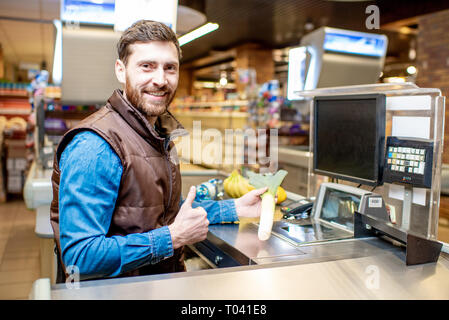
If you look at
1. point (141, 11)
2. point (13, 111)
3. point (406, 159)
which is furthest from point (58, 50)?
point (13, 111)

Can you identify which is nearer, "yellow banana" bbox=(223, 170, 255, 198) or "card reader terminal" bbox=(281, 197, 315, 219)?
"card reader terminal" bbox=(281, 197, 315, 219)

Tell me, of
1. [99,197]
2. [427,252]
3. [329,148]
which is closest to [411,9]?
[329,148]

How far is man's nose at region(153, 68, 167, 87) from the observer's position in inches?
52.6

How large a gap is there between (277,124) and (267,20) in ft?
10.5

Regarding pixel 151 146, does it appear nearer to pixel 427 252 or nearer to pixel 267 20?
pixel 427 252

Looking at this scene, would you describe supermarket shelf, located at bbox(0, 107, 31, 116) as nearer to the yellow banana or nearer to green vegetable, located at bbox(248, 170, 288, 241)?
the yellow banana

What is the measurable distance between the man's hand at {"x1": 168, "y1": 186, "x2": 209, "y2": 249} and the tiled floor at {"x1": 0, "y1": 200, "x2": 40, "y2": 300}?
1560mm

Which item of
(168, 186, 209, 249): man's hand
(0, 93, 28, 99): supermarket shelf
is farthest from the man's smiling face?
(0, 93, 28, 99): supermarket shelf

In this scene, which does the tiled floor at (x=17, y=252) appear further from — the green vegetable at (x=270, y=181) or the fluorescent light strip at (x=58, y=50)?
the green vegetable at (x=270, y=181)

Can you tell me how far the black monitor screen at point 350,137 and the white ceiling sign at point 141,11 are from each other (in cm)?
111

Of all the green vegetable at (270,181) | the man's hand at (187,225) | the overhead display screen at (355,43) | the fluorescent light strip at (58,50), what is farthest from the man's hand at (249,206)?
the overhead display screen at (355,43)

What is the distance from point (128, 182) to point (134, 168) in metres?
0.05

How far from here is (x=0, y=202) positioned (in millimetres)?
6457

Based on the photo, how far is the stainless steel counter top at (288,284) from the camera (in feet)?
3.30
